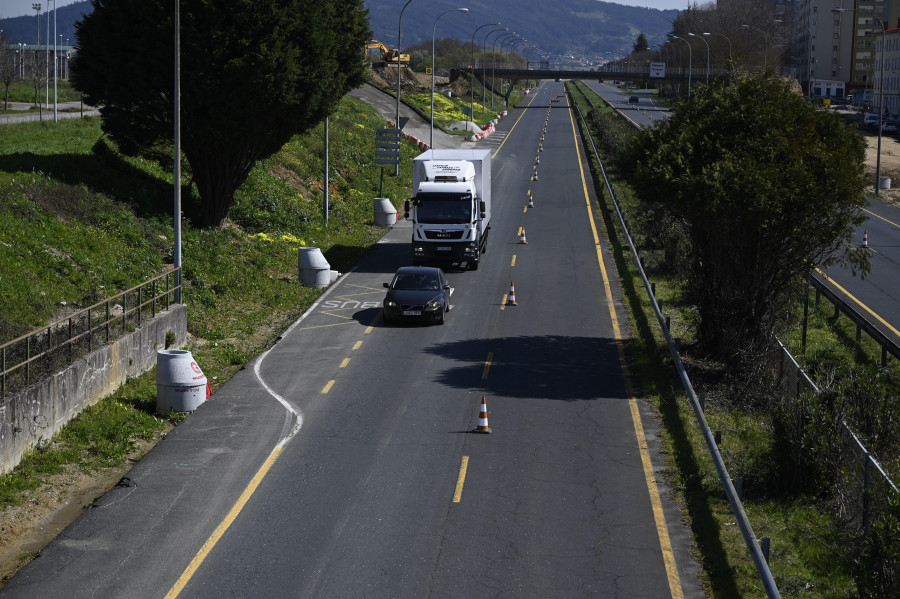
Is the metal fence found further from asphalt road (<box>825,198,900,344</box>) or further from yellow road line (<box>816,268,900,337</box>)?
asphalt road (<box>825,198,900,344</box>)

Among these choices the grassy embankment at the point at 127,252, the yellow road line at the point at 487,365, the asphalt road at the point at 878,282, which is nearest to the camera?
the grassy embankment at the point at 127,252

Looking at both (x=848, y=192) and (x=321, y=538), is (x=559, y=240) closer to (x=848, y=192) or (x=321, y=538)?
(x=848, y=192)

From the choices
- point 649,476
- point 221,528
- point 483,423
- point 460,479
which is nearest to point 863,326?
point 649,476

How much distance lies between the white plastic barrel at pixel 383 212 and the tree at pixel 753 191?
2361cm

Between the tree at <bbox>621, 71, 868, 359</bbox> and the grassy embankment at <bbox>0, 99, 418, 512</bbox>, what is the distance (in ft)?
36.6

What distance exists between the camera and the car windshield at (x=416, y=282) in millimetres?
29391

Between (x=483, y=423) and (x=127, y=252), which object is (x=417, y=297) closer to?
(x=127, y=252)

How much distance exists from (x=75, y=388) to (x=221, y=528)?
6.08 metres

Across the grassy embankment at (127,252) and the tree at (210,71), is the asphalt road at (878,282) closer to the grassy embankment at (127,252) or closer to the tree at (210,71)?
the grassy embankment at (127,252)

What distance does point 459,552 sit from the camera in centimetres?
1366

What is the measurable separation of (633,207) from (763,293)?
89.7 feet

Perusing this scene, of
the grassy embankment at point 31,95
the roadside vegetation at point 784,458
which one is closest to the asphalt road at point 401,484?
the roadside vegetation at point 784,458

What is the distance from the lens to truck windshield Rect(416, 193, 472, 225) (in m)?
36.1

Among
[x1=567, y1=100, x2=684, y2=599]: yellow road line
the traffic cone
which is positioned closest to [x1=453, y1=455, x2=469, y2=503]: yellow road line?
the traffic cone
